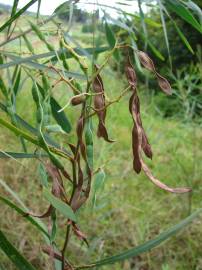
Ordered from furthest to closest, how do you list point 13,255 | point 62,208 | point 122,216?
point 122,216, point 13,255, point 62,208

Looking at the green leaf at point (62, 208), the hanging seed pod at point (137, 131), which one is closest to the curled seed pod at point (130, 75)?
the hanging seed pod at point (137, 131)

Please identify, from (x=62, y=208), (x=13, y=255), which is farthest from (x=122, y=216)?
(x=62, y=208)

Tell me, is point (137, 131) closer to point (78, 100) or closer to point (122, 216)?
point (78, 100)

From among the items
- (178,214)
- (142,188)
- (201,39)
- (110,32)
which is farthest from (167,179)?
(201,39)

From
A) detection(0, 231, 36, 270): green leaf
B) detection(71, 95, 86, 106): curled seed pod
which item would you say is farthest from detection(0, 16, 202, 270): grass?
detection(71, 95, 86, 106): curled seed pod

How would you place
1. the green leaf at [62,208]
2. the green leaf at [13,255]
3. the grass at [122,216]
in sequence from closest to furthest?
the green leaf at [62,208] → the green leaf at [13,255] → the grass at [122,216]

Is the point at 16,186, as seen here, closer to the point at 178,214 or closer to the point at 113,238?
the point at 113,238

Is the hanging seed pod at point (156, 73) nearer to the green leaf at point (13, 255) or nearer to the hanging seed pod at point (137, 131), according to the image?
the hanging seed pod at point (137, 131)

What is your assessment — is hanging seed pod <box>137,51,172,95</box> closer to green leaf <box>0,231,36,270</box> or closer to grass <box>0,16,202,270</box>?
green leaf <box>0,231,36,270</box>

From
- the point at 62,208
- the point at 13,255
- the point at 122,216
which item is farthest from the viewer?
the point at 122,216

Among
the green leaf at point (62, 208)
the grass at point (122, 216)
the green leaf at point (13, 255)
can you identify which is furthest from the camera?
the grass at point (122, 216)

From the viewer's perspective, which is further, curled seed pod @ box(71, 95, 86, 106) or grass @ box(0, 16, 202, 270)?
grass @ box(0, 16, 202, 270)
